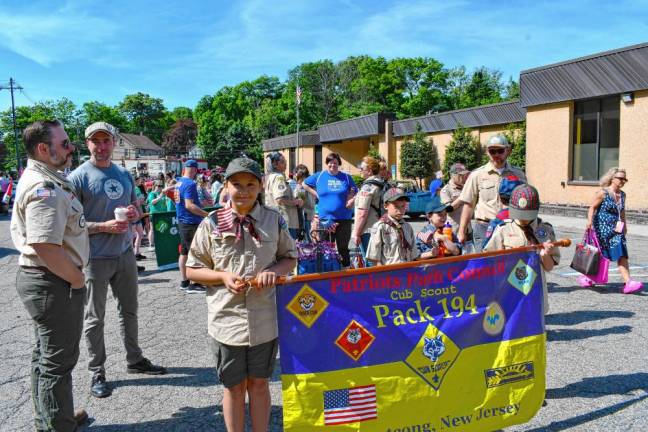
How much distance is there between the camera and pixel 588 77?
62.7ft

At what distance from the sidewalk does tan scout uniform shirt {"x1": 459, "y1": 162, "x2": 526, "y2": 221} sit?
10.4 metres

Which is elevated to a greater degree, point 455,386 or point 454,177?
point 454,177

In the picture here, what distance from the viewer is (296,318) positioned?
2.94 meters

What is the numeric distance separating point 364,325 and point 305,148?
44.7 meters

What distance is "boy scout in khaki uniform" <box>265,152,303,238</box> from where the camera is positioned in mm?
8117

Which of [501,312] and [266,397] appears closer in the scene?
[266,397]

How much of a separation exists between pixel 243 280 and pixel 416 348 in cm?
110

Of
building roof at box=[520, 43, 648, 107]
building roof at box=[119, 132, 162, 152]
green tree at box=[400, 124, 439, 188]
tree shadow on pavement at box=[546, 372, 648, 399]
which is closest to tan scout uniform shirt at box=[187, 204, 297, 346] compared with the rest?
tree shadow on pavement at box=[546, 372, 648, 399]

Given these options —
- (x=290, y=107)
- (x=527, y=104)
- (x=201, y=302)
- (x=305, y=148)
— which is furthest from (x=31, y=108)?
(x=201, y=302)

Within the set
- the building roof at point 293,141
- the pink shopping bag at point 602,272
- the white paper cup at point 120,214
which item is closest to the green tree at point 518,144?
the pink shopping bag at point 602,272

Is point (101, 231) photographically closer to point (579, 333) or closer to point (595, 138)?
point (579, 333)

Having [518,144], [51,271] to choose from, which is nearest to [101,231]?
[51,271]

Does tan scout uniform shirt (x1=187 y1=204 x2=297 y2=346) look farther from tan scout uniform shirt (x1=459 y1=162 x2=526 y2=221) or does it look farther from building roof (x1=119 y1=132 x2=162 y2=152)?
building roof (x1=119 y1=132 x2=162 y2=152)

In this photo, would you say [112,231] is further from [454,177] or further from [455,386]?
[454,177]
